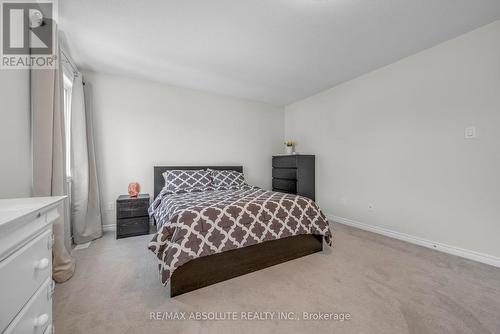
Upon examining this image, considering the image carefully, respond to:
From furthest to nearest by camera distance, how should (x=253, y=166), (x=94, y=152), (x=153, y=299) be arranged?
1. (x=253, y=166)
2. (x=94, y=152)
3. (x=153, y=299)

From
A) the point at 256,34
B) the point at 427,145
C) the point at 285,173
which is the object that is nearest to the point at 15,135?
the point at 256,34

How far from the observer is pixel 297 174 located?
3787mm

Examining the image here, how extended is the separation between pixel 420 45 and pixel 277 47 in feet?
5.63

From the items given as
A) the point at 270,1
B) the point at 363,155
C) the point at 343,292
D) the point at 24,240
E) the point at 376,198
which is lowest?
the point at 343,292

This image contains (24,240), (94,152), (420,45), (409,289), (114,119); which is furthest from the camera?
(114,119)

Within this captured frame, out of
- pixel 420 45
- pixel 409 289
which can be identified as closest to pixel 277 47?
pixel 420 45

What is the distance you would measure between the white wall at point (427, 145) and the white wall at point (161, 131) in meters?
1.79

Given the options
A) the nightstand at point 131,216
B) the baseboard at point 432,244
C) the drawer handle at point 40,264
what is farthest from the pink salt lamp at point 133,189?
the baseboard at point 432,244

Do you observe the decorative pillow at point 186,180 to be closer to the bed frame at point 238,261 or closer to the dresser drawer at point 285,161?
the bed frame at point 238,261

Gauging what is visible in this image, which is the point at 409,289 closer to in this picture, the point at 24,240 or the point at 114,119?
the point at 24,240

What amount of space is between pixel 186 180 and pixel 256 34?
2.19m

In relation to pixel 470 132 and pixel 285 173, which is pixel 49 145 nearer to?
pixel 285 173

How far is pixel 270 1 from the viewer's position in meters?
1.74

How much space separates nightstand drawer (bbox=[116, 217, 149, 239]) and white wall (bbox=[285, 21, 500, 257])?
3181 millimetres
